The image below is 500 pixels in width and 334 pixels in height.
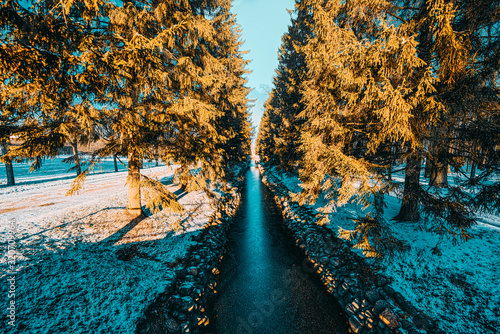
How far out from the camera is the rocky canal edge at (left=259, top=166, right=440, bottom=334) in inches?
162

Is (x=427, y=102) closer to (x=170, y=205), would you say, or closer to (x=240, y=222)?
(x=170, y=205)

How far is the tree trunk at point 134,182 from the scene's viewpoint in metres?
6.39

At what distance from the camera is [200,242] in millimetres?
7234

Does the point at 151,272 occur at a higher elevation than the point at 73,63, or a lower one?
lower

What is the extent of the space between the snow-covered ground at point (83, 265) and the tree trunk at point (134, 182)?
17.6 inches

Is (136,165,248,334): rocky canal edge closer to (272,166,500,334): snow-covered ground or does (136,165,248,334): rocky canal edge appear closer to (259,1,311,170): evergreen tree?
(272,166,500,334): snow-covered ground

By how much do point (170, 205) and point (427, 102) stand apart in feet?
26.3

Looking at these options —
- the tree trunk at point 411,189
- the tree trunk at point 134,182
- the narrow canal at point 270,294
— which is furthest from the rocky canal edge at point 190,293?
the tree trunk at point 411,189

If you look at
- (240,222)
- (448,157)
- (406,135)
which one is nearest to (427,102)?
(406,135)

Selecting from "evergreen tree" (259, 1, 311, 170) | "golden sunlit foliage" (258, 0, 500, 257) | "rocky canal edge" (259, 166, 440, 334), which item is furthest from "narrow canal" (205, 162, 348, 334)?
"evergreen tree" (259, 1, 311, 170)

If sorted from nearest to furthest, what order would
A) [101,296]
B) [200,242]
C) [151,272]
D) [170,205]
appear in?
1. [101,296]
2. [151,272]
3. [170,205]
4. [200,242]

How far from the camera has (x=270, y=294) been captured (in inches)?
231

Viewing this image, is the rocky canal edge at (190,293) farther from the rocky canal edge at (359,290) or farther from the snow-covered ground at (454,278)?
the snow-covered ground at (454,278)

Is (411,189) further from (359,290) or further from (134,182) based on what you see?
(134,182)
